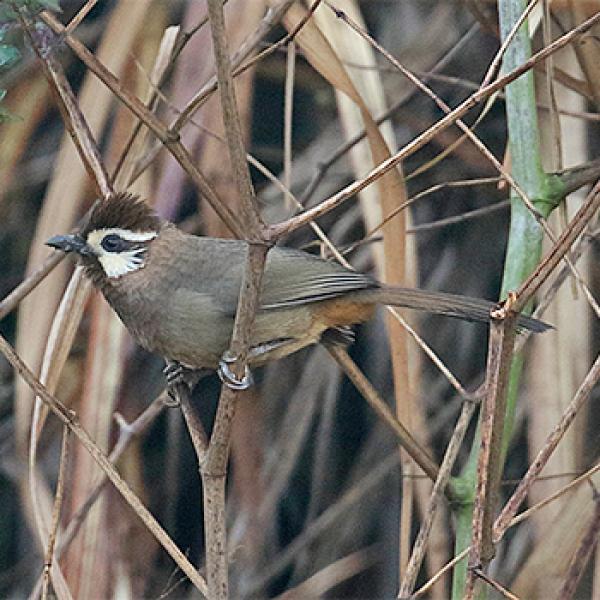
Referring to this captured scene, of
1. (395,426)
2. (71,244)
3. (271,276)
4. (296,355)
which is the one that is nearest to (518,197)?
(395,426)

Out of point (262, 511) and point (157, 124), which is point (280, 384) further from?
point (157, 124)

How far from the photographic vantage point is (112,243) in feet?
7.43

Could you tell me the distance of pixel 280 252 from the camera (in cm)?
243

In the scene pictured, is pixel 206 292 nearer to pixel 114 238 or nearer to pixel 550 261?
pixel 114 238

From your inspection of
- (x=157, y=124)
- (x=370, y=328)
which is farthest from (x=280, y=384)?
(x=157, y=124)

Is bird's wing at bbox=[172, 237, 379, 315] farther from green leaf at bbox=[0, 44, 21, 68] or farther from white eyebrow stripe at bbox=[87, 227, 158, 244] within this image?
green leaf at bbox=[0, 44, 21, 68]

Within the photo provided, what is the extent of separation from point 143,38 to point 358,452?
1.30m

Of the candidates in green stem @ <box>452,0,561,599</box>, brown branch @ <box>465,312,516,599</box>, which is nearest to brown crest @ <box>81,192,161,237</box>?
green stem @ <box>452,0,561,599</box>

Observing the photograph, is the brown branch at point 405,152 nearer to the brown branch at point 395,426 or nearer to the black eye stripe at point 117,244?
the brown branch at point 395,426

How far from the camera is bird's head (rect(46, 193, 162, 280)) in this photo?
7.15 ft

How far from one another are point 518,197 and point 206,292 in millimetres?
644

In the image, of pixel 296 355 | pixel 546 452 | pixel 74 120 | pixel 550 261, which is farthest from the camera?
pixel 296 355

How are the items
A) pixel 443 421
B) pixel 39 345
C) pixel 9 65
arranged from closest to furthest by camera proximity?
pixel 9 65, pixel 39 345, pixel 443 421

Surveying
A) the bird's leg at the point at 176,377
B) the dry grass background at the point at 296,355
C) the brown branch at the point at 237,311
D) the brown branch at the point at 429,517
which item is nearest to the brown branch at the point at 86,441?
the brown branch at the point at 237,311
